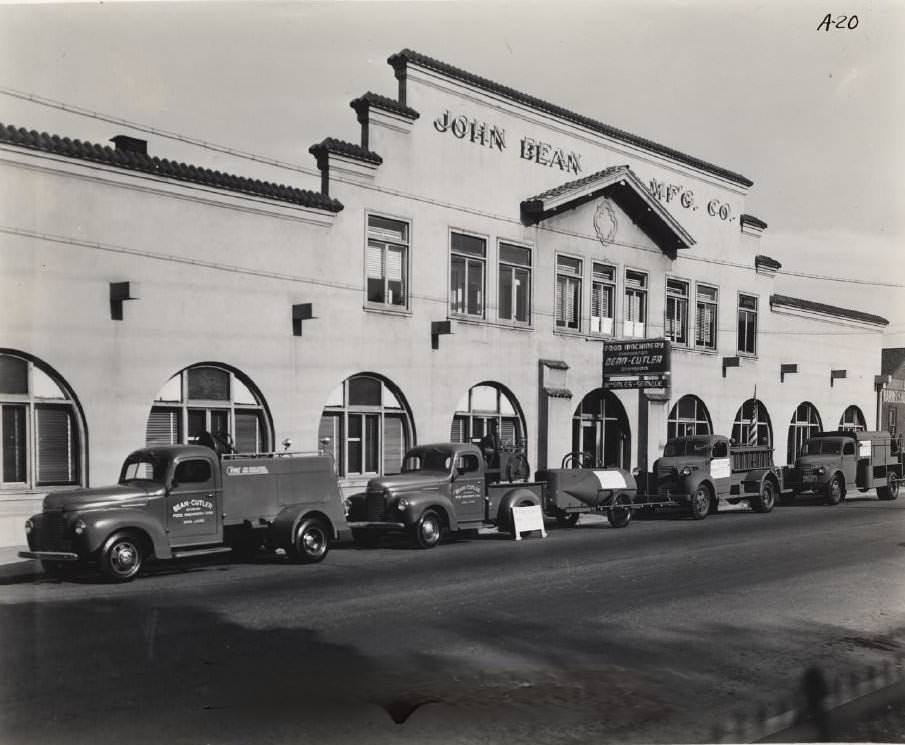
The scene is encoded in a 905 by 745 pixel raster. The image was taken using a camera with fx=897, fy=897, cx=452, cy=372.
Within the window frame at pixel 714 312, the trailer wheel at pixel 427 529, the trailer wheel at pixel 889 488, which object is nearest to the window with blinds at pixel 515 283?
the window frame at pixel 714 312

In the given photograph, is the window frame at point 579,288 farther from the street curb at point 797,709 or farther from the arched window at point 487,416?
the street curb at point 797,709

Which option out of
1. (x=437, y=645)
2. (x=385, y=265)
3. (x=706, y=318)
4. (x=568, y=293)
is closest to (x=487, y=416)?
(x=568, y=293)

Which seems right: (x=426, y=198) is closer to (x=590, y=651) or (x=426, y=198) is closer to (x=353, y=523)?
(x=353, y=523)

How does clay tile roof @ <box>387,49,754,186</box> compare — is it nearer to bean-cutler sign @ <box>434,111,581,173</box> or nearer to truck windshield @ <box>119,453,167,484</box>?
bean-cutler sign @ <box>434,111,581,173</box>

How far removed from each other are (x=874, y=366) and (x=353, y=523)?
31759mm

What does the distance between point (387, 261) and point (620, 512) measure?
8051mm

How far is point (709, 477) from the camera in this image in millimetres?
22188

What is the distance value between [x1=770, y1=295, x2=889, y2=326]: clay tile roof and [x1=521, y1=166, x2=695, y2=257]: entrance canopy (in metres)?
7.18

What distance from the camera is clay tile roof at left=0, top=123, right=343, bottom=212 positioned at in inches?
605

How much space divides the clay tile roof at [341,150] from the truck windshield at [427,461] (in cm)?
720

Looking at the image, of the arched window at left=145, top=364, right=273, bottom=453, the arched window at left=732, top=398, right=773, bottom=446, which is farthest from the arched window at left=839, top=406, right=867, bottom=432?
the arched window at left=145, top=364, right=273, bottom=453

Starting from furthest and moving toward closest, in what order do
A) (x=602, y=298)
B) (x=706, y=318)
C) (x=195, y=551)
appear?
(x=706, y=318) < (x=602, y=298) < (x=195, y=551)

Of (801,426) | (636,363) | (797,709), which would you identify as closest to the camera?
(797,709)

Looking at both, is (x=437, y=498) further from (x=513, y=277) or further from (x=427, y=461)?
(x=513, y=277)
